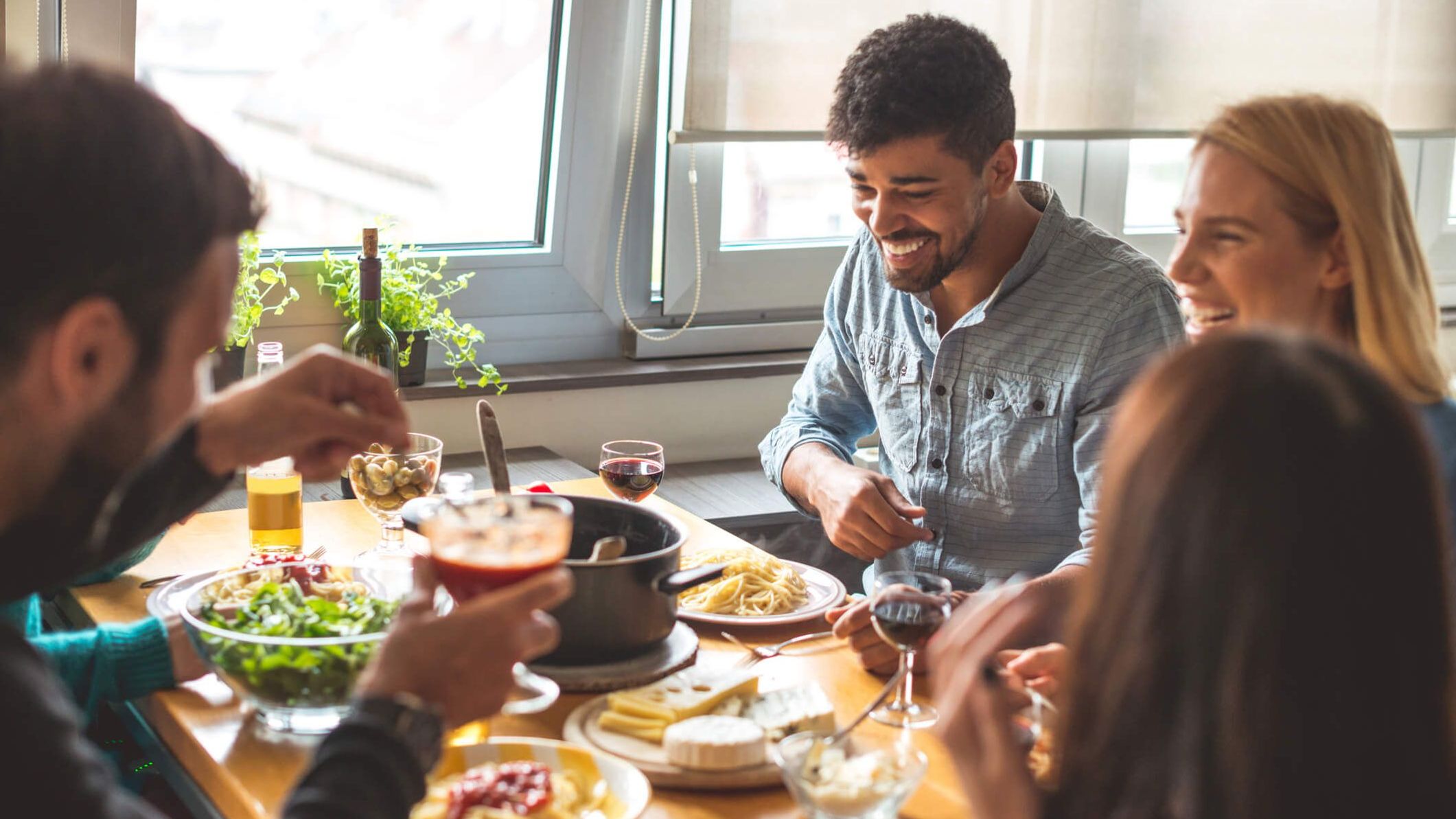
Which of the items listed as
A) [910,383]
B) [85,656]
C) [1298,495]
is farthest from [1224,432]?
[910,383]

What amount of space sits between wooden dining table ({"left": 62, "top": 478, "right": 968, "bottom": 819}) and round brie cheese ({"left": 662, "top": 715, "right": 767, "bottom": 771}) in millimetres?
29

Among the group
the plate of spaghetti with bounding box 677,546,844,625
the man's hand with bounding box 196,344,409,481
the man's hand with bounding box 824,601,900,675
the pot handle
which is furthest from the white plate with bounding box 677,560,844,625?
the man's hand with bounding box 196,344,409,481

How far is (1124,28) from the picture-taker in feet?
11.1

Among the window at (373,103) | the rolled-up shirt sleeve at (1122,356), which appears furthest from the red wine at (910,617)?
the window at (373,103)

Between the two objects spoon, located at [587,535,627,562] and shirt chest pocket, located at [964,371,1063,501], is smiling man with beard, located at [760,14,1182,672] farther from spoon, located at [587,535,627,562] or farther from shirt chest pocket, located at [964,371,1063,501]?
spoon, located at [587,535,627,562]

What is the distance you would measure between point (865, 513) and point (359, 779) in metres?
1.13

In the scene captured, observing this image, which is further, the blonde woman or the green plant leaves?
the green plant leaves

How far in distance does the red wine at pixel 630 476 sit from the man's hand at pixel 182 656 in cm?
68

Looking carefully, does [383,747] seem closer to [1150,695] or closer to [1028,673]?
[1150,695]

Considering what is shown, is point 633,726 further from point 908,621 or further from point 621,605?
point 908,621

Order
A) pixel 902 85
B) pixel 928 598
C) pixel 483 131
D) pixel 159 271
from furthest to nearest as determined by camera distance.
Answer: pixel 483 131 → pixel 902 85 → pixel 928 598 → pixel 159 271

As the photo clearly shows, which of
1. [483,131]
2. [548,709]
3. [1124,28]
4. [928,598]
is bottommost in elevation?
[548,709]

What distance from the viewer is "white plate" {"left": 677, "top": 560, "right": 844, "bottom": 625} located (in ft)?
5.90

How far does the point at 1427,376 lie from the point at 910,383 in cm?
96
